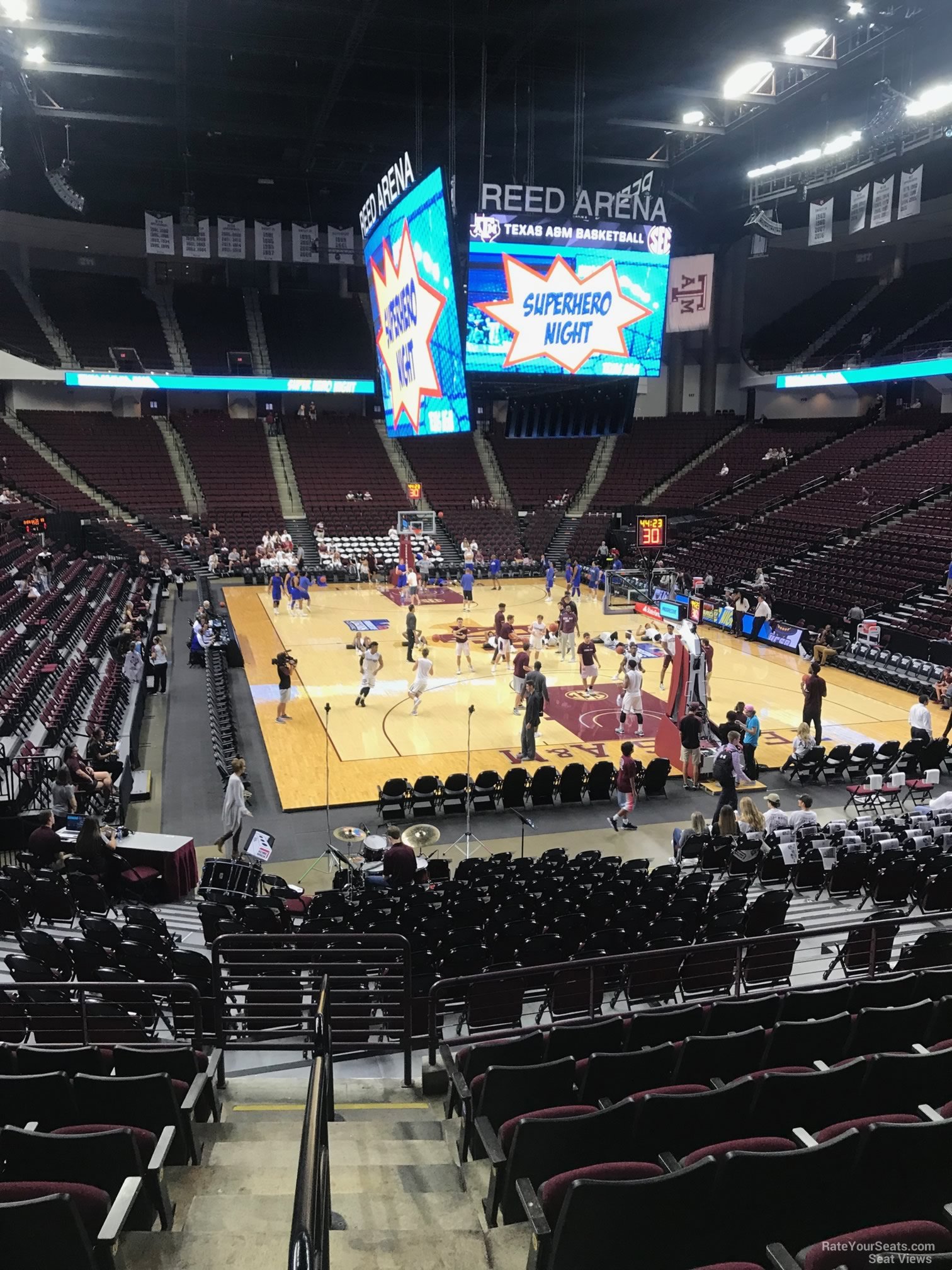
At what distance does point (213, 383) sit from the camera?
153 ft

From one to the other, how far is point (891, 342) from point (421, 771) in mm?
37926

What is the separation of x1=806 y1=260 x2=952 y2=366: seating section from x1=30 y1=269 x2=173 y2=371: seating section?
33.0 meters

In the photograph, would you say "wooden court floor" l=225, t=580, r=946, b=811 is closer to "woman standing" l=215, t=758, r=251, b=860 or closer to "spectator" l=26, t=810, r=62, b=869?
"woman standing" l=215, t=758, r=251, b=860

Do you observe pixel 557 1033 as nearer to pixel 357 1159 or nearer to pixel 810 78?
pixel 357 1159

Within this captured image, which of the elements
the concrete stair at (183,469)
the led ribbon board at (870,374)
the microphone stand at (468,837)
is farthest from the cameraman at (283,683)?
the led ribbon board at (870,374)

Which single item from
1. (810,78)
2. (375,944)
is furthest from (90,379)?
(375,944)

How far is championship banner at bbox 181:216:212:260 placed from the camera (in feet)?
137

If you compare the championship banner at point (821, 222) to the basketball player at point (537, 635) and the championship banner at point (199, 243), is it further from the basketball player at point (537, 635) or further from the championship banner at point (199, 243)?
the championship banner at point (199, 243)

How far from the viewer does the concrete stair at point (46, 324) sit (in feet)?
148

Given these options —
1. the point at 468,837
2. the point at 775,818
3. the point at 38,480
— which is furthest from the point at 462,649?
the point at 38,480

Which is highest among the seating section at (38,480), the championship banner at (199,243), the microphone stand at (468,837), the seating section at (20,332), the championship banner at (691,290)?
the championship banner at (199,243)

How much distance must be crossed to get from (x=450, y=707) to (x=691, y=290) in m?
31.3

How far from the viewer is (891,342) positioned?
1759 inches

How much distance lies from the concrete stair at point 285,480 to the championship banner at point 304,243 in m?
9.15
